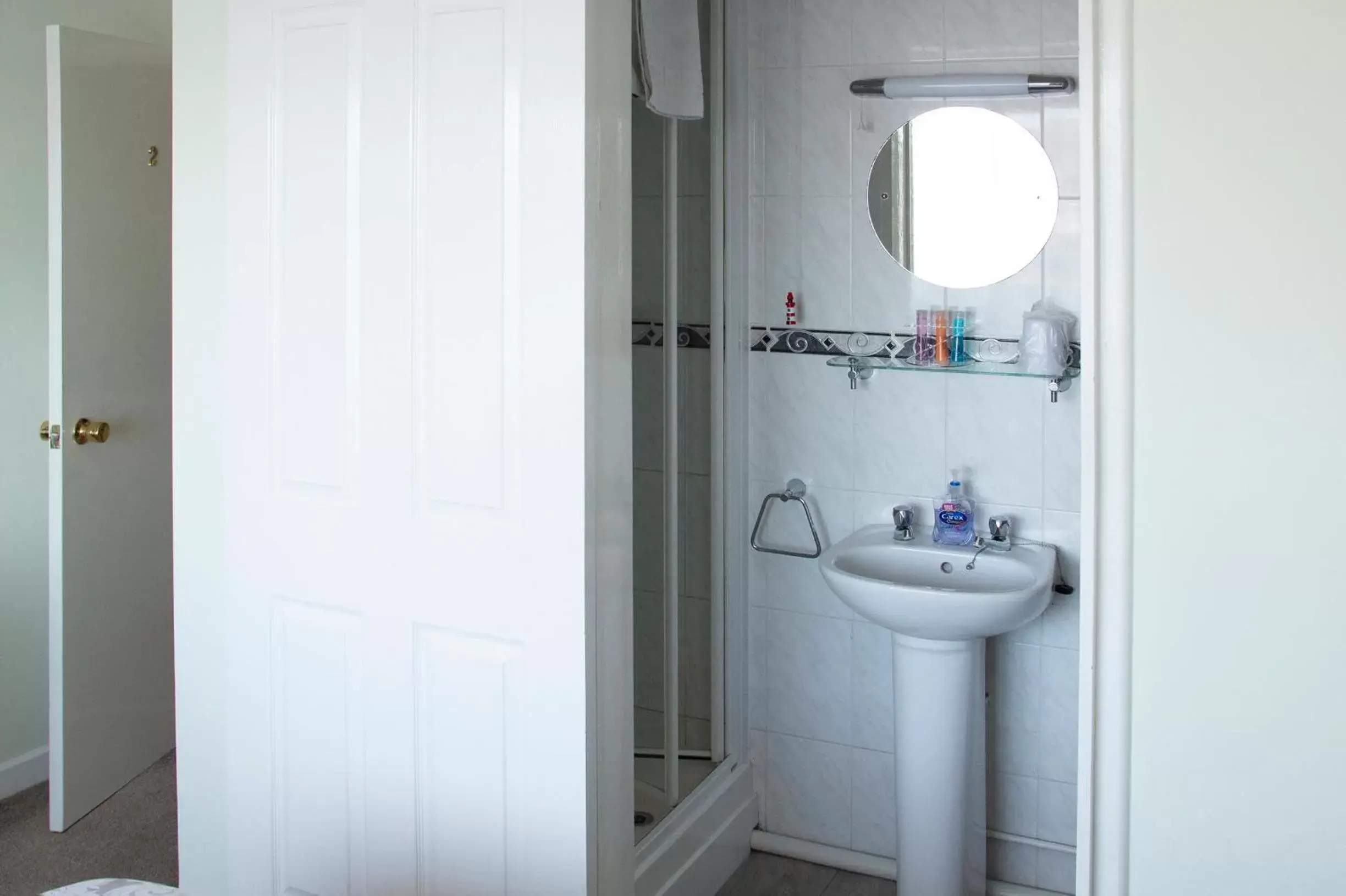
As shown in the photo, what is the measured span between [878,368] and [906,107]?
0.60 meters

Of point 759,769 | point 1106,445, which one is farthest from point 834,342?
point 1106,445

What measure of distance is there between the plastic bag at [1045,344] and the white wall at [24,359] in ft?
8.86

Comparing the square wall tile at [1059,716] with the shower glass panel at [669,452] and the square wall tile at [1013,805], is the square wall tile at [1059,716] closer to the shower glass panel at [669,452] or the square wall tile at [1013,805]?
the square wall tile at [1013,805]

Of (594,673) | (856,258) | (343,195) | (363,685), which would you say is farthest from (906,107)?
(363,685)

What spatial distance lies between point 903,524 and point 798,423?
0.37m

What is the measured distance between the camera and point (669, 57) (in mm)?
2547

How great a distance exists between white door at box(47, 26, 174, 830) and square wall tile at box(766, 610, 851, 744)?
181 cm

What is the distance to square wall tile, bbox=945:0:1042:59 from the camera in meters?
2.73

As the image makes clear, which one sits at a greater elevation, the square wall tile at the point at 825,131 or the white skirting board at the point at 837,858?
the square wall tile at the point at 825,131

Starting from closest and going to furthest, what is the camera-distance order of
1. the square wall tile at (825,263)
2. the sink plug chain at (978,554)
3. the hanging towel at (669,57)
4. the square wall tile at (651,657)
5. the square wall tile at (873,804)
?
the hanging towel at (669,57) < the sink plug chain at (978,554) < the square wall tile at (651,657) < the square wall tile at (825,263) < the square wall tile at (873,804)

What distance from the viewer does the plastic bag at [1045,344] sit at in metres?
2.64

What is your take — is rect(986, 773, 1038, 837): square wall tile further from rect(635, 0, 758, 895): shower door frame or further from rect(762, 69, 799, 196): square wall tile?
rect(762, 69, 799, 196): square wall tile

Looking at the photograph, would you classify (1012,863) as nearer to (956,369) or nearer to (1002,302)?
(956,369)

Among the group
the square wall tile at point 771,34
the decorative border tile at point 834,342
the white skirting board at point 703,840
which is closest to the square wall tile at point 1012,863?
the white skirting board at point 703,840
